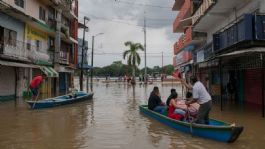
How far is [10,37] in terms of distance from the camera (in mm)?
25406

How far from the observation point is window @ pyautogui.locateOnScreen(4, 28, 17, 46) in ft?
80.9

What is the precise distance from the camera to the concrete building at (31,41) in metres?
A: 24.0

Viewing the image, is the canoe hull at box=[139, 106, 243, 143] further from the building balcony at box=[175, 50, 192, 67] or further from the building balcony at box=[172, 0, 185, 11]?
the building balcony at box=[172, 0, 185, 11]

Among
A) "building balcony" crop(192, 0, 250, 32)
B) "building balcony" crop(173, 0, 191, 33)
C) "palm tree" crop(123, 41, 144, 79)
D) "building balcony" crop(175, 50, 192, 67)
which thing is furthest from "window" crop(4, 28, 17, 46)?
"palm tree" crop(123, 41, 144, 79)

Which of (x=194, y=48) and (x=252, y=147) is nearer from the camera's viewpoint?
(x=252, y=147)

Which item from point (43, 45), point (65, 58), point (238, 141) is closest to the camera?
point (238, 141)

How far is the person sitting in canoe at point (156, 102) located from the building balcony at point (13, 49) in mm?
11368

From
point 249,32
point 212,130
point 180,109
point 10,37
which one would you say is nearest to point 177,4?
point 10,37

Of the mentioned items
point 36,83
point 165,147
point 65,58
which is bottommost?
point 165,147

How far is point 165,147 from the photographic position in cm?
965

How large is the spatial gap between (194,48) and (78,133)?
25.8 m

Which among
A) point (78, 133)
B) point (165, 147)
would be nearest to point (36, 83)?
point (78, 133)

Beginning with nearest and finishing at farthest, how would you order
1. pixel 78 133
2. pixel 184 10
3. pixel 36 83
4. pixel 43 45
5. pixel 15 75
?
1. pixel 78 133
2. pixel 36 83
3. pixel 15 75
4. pixel 43 45
5. pixel 184 10

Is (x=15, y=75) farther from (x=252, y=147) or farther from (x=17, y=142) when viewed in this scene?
(x=252, y=147)
